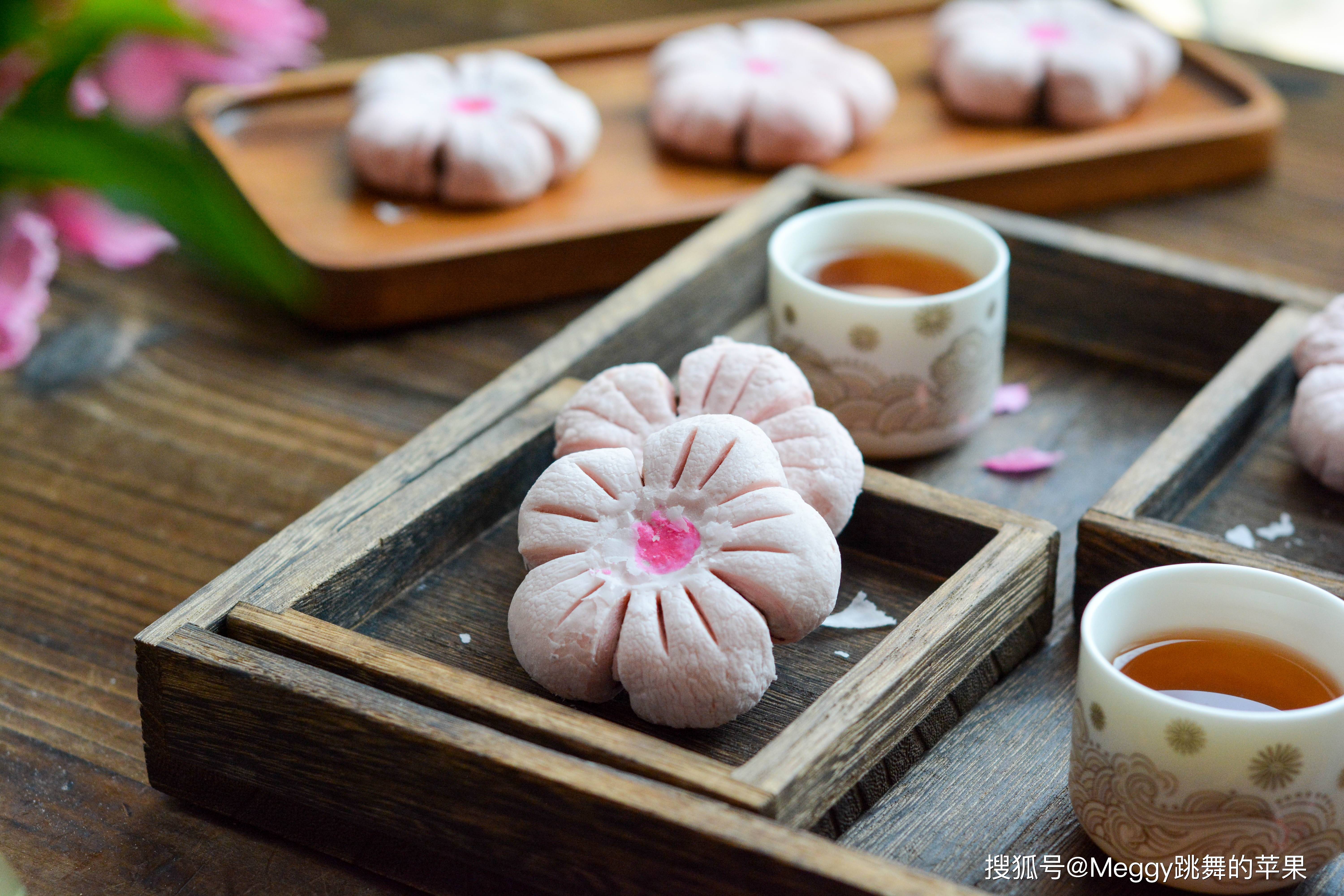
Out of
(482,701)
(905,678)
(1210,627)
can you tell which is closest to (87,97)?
(482,701)

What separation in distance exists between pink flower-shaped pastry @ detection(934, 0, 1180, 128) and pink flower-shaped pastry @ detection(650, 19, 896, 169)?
9 centimetres

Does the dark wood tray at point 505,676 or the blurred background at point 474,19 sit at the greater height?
the blurred background at point 474,19

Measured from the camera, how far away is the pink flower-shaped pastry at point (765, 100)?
133cm

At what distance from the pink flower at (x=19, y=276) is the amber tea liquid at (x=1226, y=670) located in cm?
50

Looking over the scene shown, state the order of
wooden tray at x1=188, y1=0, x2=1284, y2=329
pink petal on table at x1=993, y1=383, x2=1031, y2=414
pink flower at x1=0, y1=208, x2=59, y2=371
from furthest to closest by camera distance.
A: wooden tray at x1=188, y1=0, x2=1284, y2=329
pink petal on table at x1=993, y1=383, x2=1031, y2=414
pink flower at x1=0, y1=208, x2=59, y2=371

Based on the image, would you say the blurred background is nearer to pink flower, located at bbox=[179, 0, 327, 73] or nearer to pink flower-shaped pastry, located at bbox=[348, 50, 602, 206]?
pink flower-shaped pastry, located at bbox=[348, 50, 602, 206]

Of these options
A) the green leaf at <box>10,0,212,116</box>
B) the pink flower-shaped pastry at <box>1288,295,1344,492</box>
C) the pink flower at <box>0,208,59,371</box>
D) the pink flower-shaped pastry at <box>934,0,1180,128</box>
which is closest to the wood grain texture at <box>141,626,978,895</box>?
the pink flower at <box>0,208,59,371</box>

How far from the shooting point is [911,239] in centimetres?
102

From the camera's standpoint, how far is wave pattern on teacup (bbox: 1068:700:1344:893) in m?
0.59

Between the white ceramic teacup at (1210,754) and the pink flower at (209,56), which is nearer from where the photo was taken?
the pink flower at (209,56)

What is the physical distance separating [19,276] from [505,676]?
38cm

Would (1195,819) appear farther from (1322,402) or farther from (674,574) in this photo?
(1322,402)

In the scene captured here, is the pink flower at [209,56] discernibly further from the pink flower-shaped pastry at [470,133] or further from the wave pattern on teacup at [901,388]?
the pink flower-shaped pastry at [470,133]

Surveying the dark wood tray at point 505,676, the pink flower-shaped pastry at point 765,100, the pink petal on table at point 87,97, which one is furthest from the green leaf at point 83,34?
the pink flower-shaped pastry at point 765,100
